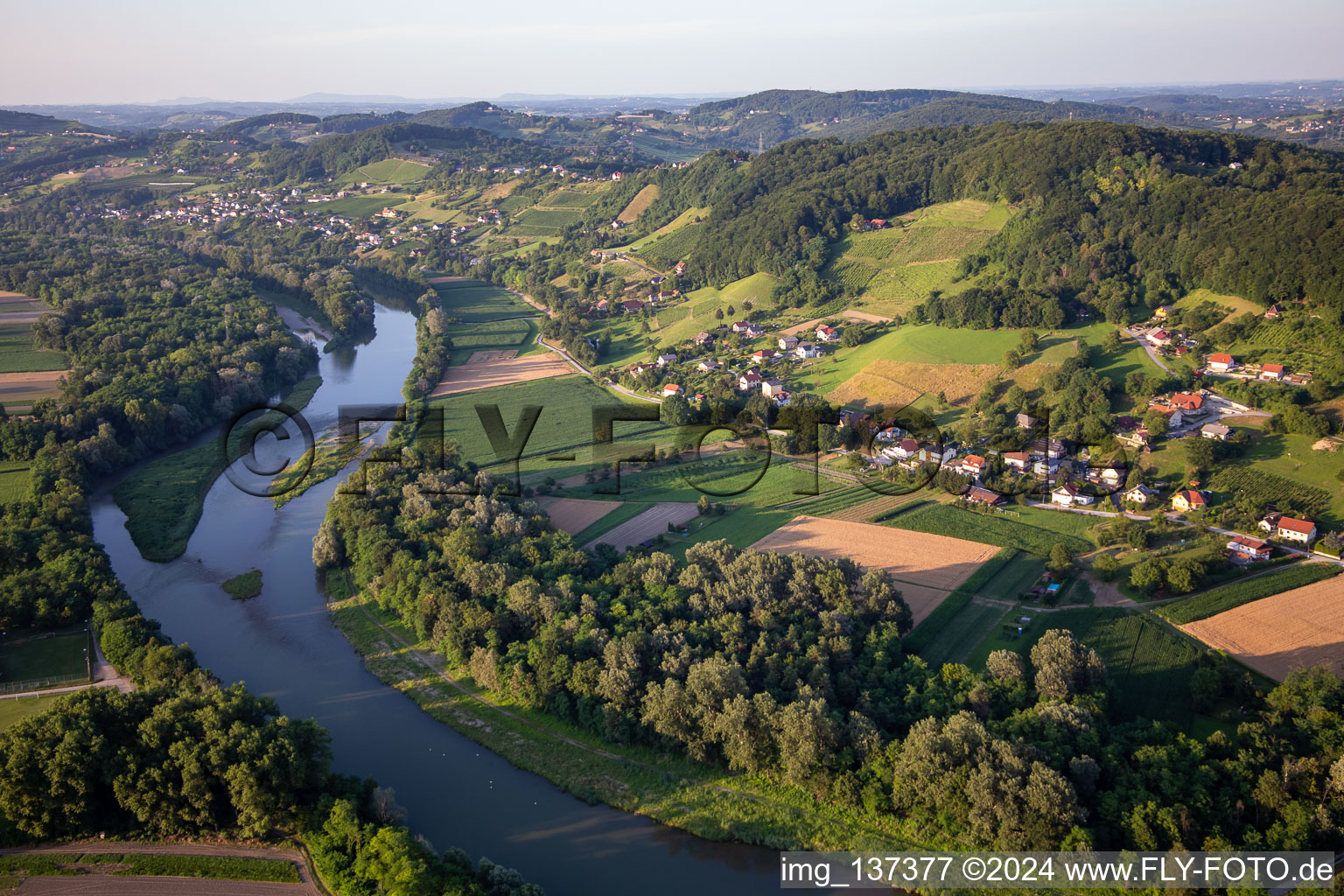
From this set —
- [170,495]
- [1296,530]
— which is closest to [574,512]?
[170,495]

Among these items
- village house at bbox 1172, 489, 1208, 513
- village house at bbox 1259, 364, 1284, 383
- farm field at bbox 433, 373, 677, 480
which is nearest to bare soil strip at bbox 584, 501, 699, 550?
farm field at bbox 433, 373, 677, 480

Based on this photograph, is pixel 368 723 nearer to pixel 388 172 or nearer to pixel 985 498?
pixel 985 498

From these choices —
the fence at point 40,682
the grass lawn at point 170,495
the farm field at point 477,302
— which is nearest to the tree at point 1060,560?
the fence at point 40,682

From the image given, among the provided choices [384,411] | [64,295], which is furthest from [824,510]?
[64,295]

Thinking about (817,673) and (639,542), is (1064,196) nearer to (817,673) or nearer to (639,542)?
(639,542)

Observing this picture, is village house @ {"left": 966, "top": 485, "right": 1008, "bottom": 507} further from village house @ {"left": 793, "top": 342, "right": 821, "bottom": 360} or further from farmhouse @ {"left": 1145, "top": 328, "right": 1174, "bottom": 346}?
village house @ {"left": 793, "top": 342, "right": 821, "bottom": 360}

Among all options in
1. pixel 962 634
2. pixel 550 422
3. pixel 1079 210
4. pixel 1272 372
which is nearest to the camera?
pixel 962 634
